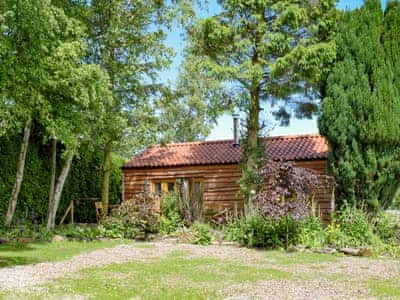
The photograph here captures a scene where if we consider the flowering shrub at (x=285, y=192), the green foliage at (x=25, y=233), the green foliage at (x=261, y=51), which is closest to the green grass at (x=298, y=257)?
the flowering shrub at (x=285, y=192)

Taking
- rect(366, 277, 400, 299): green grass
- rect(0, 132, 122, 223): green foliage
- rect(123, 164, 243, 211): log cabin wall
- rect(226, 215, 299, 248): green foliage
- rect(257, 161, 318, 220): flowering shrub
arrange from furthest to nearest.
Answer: rect(123, 164, 243, 211): log cabin wall
rect(0, 132, 122, 223): green foliage
rect(226, 215, 299, 248): green foliage
rect(257, 161, 318, 220): flowering shrub
rect(366, 277, 400, 299): green grass

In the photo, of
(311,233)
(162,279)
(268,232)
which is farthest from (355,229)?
(162,279)

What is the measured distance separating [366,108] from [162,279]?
831 centimetres

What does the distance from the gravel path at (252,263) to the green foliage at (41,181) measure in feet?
18.6

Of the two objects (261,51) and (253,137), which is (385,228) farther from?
(261,51)

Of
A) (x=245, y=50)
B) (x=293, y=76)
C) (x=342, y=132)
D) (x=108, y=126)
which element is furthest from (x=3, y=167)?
A: (x=342, y=132)

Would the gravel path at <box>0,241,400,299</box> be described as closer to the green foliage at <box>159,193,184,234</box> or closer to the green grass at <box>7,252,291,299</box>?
the green grass at <box>7,252,291,299</box>

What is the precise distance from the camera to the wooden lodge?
17844 mm

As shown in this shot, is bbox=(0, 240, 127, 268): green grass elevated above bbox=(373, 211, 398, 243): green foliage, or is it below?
below

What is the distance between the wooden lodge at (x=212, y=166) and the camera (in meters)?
17.8

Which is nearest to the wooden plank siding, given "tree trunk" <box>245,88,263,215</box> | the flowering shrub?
"tree trunk" <box>245,88,263,215</box>

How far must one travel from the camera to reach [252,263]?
1030 centimetres

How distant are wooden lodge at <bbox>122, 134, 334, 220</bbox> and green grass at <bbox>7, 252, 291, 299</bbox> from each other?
7621 mm

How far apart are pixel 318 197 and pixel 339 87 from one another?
4518mm
